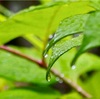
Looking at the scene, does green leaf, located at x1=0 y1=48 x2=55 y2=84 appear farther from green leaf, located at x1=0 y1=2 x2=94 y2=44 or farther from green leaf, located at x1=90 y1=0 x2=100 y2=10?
green leaf, located at x1=90 y1=0 x2=100 y2=10

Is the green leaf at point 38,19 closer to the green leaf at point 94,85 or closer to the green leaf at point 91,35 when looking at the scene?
the green leaf at point 91,35

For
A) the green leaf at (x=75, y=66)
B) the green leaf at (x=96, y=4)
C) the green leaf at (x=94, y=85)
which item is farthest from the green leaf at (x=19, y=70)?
the green leaf at (x=94, y=85)

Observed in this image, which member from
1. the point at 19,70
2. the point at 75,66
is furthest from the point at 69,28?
the point at 75,66

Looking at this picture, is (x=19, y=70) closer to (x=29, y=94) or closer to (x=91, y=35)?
(x=29, y=94)

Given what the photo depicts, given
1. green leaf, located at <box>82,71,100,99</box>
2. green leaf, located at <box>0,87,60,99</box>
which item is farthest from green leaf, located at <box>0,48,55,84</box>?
green leaf, located at <box>82,71,100,99</box>

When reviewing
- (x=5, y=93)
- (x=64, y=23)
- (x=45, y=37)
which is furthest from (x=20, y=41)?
(x=64, y=23)

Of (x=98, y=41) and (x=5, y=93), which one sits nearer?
(x=98, y=41)

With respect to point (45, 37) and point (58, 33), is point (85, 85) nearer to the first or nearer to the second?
point (45, 37)
